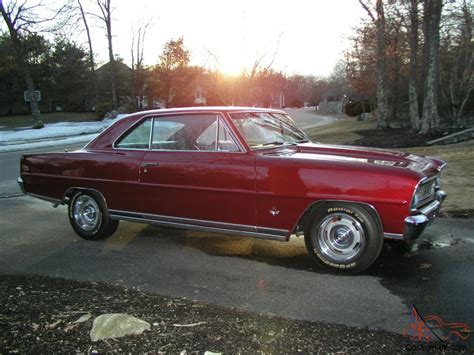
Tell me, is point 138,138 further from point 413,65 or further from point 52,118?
point 52,118

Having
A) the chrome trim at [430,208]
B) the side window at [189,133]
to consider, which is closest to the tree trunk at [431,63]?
the chrome trim at [430,208]

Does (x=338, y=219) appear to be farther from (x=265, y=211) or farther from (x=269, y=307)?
(x=269, y=307)

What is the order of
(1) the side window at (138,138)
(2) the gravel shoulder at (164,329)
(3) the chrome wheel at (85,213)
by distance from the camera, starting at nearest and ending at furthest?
(2) the gravel shoulder at (164,329) < (1) the side window at (138,138) < (3) the chrome wheel at (85,213)

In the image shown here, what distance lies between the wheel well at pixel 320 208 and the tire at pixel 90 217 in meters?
2.42

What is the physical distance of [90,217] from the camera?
5.69m

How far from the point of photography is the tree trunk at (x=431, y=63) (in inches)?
604

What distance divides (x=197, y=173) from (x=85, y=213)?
1.86 m

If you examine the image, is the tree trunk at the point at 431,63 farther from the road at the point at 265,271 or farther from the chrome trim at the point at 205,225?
the chrome trim at the point at 205,225

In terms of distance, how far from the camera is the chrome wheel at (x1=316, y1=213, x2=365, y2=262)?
Result: 166 inches

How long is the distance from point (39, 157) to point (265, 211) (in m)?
3.33

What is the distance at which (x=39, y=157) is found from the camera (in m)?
5.97

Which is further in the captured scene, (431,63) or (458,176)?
(431,63)

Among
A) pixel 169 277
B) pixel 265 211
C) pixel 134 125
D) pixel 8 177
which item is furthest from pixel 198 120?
pixel 8 177

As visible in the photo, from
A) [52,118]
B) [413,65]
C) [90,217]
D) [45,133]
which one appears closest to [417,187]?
[90,217]
